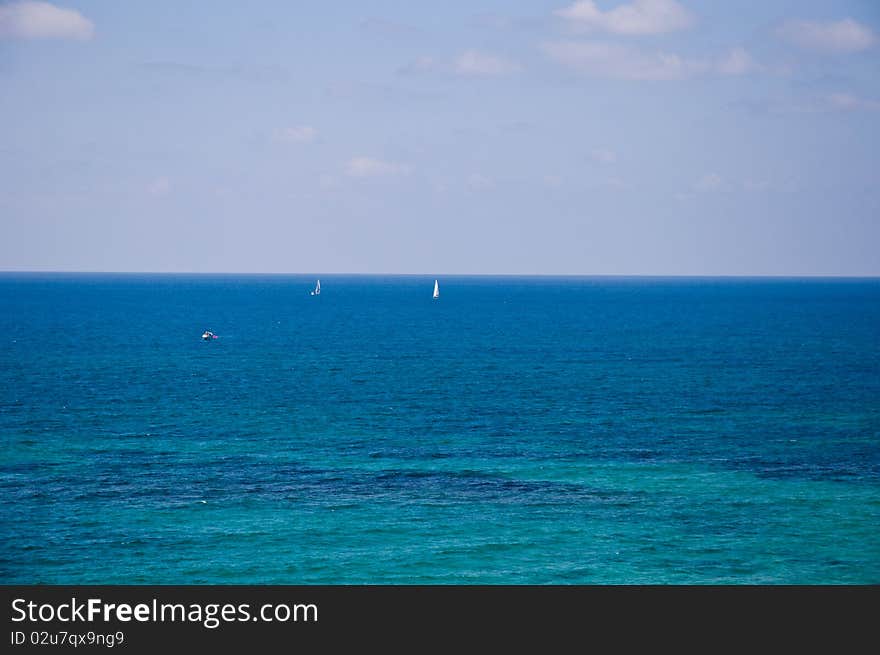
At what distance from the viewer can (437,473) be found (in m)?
66.7

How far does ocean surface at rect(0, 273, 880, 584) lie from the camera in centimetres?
4928

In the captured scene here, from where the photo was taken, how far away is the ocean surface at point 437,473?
49281mm

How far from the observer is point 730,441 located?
79.6m

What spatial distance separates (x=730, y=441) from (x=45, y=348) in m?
109

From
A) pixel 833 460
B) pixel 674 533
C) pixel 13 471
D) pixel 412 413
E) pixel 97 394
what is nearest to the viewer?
pixel 674 533

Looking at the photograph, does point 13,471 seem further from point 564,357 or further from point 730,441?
point 564,357

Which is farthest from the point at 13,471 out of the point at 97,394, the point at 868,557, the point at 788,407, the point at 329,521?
the point at 788,407

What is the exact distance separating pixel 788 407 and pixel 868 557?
48.5 meters

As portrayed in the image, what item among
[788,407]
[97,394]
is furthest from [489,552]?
[97,394]

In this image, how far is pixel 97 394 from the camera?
3947 inches
